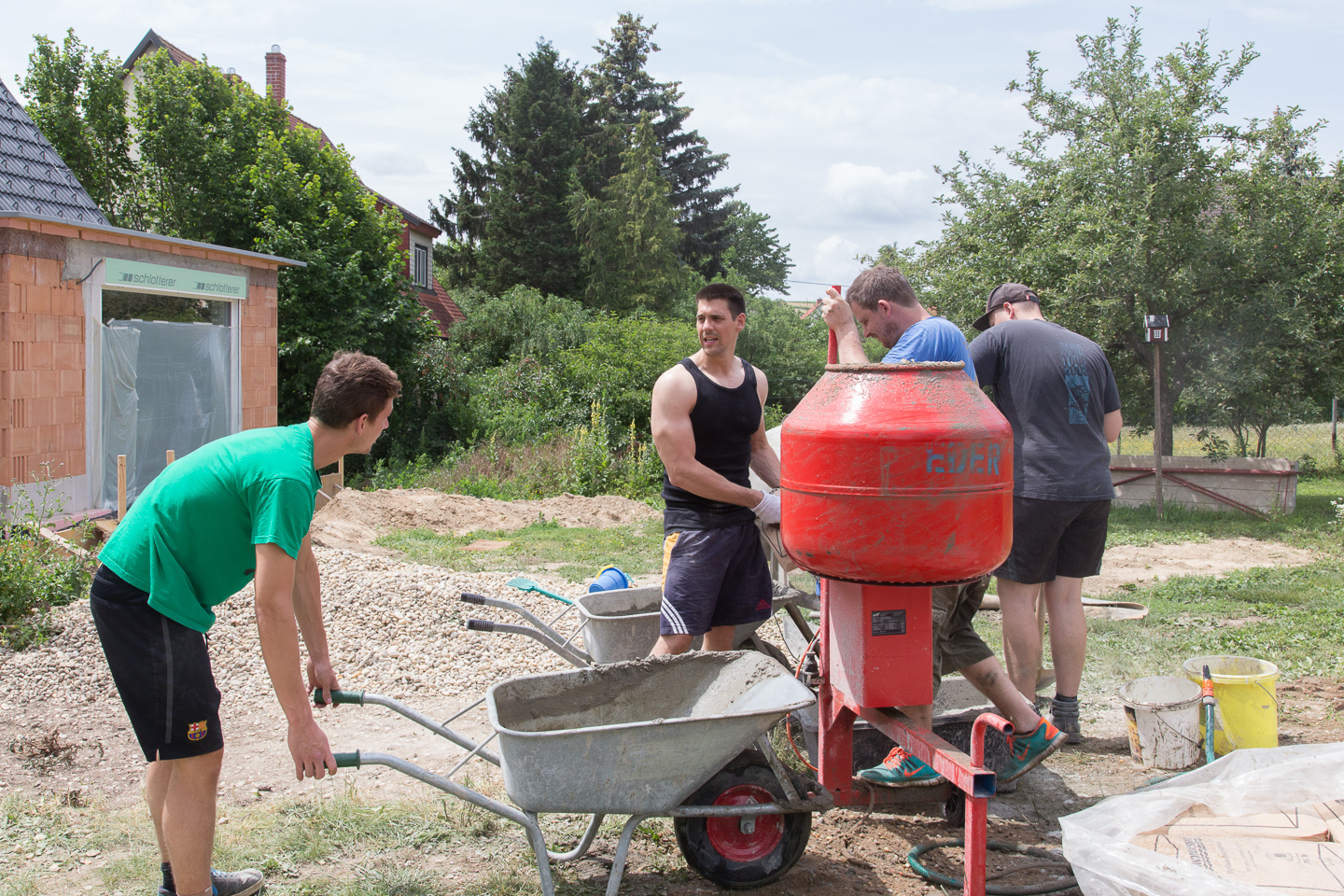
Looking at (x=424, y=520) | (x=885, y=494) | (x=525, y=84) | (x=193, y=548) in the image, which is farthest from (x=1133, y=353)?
(x=525, y=84)

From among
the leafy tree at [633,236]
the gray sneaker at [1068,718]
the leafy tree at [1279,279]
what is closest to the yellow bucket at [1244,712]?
the gray sneaker at [1068,718]

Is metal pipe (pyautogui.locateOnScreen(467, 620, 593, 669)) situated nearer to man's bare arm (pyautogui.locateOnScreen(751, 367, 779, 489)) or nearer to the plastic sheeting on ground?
man's bare arm (pyautogui.locateOnScreen(751, 367, 779, 489))

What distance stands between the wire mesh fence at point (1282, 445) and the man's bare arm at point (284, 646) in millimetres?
14582

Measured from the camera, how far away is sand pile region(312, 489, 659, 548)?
33.2 ft

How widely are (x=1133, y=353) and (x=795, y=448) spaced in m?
11.1

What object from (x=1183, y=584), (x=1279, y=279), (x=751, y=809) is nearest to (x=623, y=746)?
(x=751, y=809)

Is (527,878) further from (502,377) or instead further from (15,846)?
(502,377)

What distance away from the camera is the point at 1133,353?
476 inches

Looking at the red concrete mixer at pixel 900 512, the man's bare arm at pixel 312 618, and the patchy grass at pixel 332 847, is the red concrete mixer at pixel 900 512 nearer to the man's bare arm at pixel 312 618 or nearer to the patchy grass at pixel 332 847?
the patchy grass at pixel 332 847

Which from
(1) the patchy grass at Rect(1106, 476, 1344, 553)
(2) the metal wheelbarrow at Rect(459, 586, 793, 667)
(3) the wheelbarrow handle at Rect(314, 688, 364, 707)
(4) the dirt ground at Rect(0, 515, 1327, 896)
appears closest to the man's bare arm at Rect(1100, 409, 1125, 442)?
(4) the dirt ground at Rect(0, 515, 1327, 896)

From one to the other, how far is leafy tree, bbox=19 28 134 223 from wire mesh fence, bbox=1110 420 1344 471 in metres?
18.2

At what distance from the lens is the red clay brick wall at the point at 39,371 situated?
827 cm

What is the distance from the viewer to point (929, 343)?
10.2ft

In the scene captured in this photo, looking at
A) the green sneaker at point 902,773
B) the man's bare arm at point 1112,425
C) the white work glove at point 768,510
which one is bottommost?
the green sneaker at point 902,773
